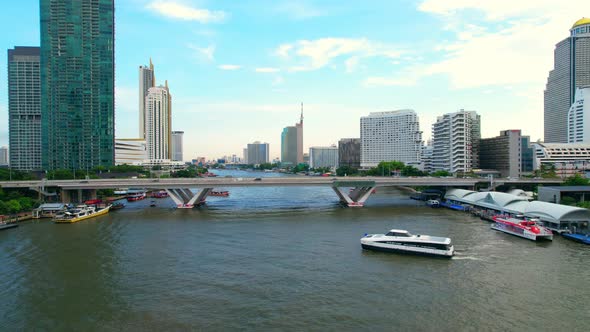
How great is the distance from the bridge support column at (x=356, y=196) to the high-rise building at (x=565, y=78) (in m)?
120

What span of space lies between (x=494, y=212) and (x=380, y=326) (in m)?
32.2

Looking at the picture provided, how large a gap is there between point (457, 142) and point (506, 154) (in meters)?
11.1

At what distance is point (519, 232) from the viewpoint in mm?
30078

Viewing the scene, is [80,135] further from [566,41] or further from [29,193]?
[566,41]

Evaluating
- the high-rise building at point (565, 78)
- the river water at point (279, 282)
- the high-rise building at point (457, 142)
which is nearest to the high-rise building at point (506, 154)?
the high-rise building at point (457, 142)

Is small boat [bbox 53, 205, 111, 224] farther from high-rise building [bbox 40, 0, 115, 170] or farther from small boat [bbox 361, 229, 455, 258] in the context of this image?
high-rise building [bbox 40, 0, 115, 170]

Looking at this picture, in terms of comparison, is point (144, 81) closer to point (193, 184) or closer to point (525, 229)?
point (193, 184)

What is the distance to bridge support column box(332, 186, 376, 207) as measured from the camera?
5178 centimetres

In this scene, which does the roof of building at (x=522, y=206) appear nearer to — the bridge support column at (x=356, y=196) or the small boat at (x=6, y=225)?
the bridge support column at (x=356, y=196)

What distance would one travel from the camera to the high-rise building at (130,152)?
118 m

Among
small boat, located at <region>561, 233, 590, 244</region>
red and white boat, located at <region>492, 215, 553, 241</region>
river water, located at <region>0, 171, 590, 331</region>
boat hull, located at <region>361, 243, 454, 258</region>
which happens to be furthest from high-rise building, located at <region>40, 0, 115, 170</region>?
small boat, located at <region>561, 233, 590, 244</region>

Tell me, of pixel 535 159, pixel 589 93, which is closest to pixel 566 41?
pixel 589 93

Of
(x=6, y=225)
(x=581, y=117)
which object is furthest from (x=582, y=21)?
(x=6, y=225)

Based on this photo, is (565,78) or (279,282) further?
(565,78)
